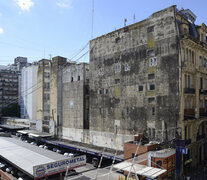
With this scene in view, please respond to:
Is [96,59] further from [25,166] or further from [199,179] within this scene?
[199,179]

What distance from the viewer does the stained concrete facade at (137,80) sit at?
32875 millimetres

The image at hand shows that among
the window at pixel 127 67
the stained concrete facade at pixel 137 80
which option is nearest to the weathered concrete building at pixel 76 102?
the stained concrete facade at pixel 137 80

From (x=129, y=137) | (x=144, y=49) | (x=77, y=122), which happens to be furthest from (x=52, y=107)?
(x=144, y=49)

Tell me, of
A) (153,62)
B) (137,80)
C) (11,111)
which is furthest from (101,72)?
(11,111)

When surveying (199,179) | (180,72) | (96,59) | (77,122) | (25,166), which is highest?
(96,59)

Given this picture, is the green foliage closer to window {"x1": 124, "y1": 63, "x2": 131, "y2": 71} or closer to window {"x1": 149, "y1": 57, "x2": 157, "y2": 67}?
window {"x1": 124, "y1": 63, "x2": 131, "y2": 71}

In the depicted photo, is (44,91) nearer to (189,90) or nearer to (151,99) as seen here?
(151,99)

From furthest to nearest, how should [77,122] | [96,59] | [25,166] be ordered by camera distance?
[77,122] → [96,59] → [25,166]

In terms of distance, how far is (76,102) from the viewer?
50.5m

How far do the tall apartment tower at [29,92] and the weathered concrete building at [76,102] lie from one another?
2270 centimetres

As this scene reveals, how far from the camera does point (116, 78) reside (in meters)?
41.3

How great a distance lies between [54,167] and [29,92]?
5517 centimetres

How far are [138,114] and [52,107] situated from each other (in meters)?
29.2

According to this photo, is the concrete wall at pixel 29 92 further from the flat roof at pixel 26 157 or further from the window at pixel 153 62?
the window at pixel 153 62
